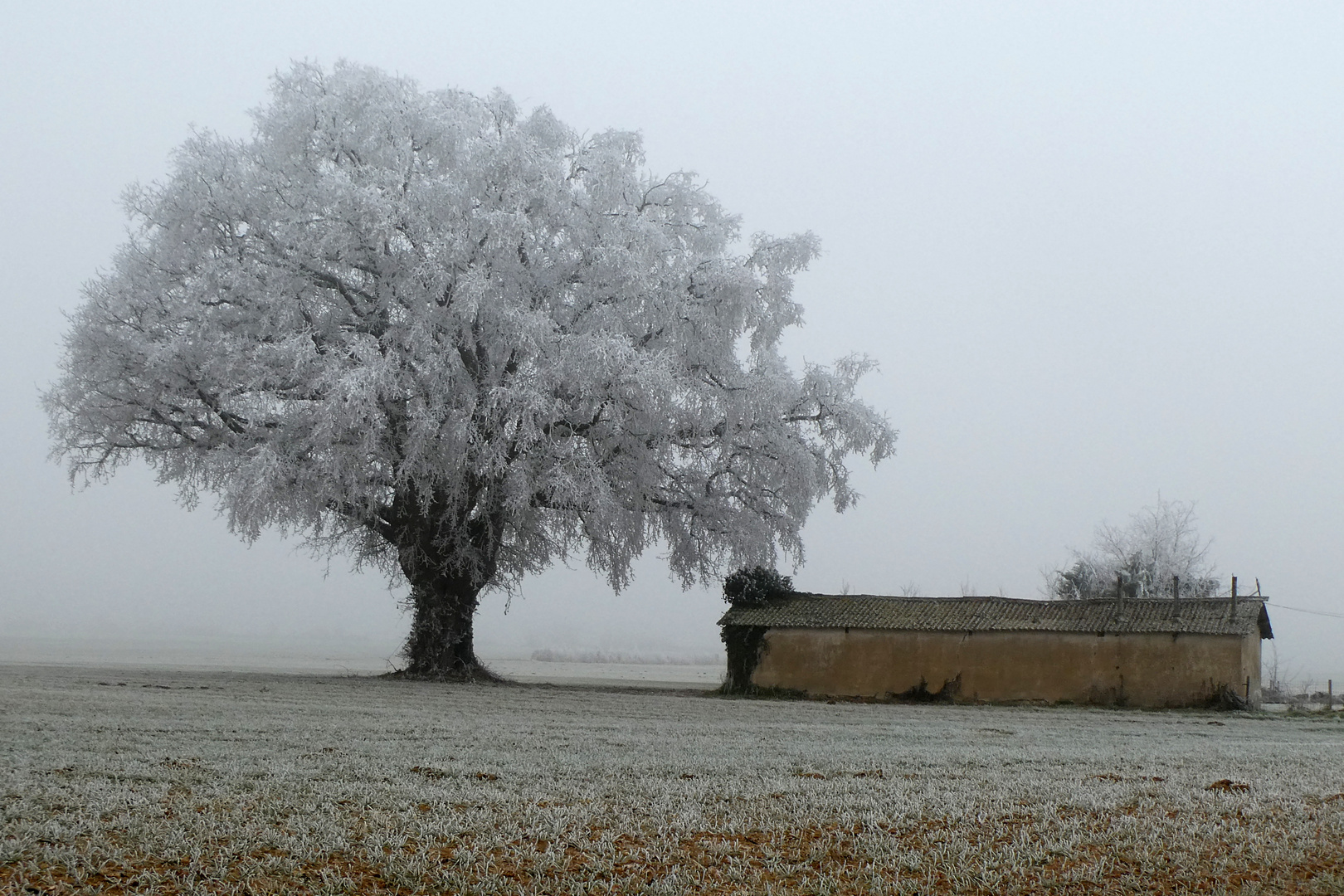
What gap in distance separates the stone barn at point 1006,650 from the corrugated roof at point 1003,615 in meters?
0.04

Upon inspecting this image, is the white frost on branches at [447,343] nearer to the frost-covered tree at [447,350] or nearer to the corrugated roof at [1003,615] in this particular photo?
the frost-covered tree at [447,350]

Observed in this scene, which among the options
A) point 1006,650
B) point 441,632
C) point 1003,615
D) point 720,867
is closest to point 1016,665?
point 1006,650

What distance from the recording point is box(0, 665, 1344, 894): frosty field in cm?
632

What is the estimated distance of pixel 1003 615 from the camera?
3125 cm

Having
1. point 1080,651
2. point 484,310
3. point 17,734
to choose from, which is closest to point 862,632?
point 1080,651

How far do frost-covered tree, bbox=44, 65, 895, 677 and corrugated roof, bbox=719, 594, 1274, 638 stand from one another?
3148 mm

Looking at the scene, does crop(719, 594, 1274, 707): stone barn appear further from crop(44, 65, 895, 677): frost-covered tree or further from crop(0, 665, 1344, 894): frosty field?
crop(0, 665, 1344, 894): frosty field

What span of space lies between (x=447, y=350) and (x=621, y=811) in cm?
1937

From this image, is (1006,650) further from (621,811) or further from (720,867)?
(720,867)

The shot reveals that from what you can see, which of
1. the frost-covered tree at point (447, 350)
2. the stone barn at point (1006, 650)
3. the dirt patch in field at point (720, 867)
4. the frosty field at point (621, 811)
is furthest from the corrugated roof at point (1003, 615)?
the dirt patch in field at point (720, 867)

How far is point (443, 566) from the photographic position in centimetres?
2936

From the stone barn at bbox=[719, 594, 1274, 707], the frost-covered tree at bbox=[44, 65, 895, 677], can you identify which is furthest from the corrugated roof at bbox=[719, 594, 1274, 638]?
the frost-covered tree at bbox=[44, 65, 895, 677]

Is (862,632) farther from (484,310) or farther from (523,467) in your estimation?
(484,310)

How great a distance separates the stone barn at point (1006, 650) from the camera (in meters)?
29.4
